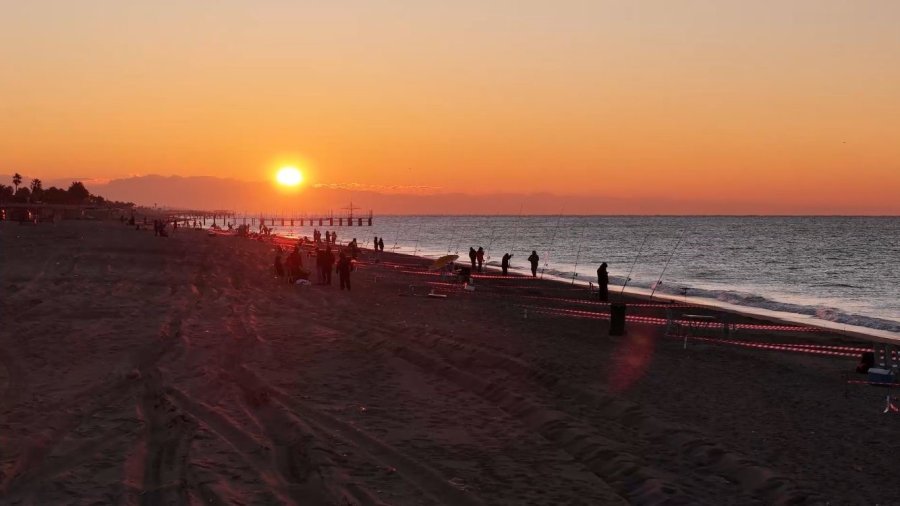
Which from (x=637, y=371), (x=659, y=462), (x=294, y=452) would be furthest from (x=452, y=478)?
(x=637, y=371)

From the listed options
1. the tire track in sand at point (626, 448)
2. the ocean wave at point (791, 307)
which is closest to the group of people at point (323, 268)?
the tire track in sand at point (626, 448)

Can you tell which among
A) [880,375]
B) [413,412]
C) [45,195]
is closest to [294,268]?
[413,412]

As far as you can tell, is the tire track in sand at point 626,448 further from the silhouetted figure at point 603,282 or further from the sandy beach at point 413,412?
the silhouetted figure at point 603,282

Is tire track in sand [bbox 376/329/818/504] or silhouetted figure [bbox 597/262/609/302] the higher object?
silhouetted figure [bbox 597/262/609/302]

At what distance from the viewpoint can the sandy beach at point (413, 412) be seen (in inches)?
278

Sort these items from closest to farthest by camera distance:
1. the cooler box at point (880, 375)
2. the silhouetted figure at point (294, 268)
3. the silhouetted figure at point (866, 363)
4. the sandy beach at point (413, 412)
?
the sandy beach at point (413, 412) < the cooler box at point (880, 375) < the silhouetted figure at point (866, 363) < the silhouetted figure at point (294, 268)

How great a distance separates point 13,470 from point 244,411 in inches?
111

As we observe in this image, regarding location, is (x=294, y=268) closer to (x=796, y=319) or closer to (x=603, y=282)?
(x=603, y=282)

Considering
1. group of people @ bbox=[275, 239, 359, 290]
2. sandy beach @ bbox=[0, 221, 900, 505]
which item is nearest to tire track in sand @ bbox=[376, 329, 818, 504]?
sandy beach @ bbox=[0, 221, 900, 505]

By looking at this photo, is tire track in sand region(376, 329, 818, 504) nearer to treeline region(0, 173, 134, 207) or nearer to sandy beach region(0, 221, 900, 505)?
sandy beach region(0, 221, 900, 505)

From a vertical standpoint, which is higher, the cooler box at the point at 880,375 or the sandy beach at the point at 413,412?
the cooler box at the point at 880,375

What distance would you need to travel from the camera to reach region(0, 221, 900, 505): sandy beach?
278 inches

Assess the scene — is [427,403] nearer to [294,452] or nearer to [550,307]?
[294,452]

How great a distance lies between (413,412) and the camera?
32.1ft
